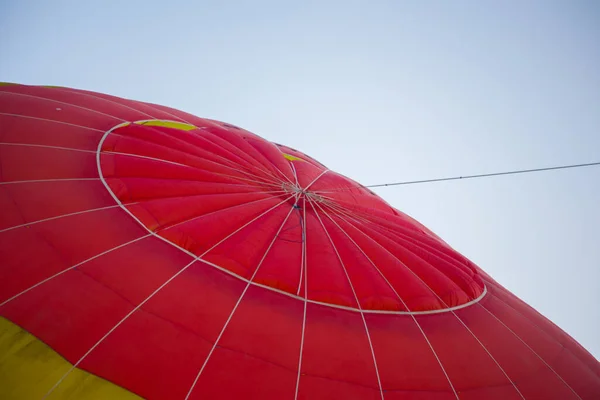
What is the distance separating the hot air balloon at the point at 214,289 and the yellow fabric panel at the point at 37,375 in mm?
10

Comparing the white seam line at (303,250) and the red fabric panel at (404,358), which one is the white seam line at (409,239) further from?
the red fabric panel at (404,358)

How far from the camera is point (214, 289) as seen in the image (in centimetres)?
424

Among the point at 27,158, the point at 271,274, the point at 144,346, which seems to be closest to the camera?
the point at 144,346

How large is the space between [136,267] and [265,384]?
1.72 m

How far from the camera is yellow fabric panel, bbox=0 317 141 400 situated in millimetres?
3133

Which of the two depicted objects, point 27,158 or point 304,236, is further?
point 304,236

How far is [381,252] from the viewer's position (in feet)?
18.3

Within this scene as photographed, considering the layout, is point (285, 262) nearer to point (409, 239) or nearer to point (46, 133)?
point (409, 239)

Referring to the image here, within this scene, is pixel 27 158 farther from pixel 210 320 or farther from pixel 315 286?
pixel 315 286

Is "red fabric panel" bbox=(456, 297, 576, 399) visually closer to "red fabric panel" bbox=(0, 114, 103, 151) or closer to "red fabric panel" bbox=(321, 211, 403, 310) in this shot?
"red fabric panel" bbox=(321, 211, 403, 310)

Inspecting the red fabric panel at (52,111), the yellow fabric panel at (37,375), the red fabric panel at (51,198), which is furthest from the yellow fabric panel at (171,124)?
the yellow fabric panel at (37,375)

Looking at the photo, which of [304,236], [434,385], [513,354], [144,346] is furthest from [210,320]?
[513,354]

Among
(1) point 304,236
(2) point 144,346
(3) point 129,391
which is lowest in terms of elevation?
(3) point 129,391

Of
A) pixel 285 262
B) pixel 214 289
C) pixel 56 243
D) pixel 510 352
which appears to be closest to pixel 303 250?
pixel 285 262
